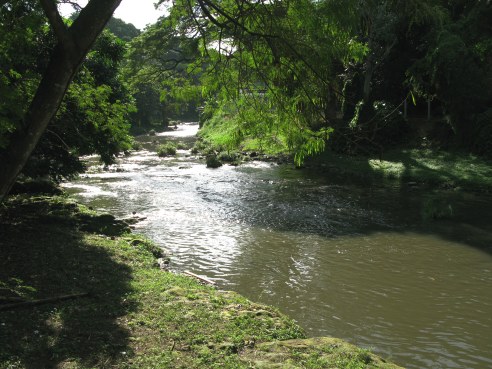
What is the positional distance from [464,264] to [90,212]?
11.7m

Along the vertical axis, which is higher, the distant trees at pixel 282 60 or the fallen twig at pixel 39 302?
the distant trees at pixel 282 60

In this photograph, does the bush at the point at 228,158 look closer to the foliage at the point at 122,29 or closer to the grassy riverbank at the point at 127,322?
the grassy riverbank at the point at 127,322

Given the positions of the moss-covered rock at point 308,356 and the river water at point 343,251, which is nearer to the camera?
the moss-covered rock at point 308,356

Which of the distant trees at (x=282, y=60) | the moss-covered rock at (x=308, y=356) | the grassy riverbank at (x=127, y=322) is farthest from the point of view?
the moss-covered rock at (x=308, y=356)

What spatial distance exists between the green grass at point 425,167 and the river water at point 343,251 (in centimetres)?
188

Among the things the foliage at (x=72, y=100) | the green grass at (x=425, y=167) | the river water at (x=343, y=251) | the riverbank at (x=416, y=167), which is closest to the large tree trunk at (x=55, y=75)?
the foliage at (x=72, y=100)

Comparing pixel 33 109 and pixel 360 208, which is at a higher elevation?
pixel 33 109

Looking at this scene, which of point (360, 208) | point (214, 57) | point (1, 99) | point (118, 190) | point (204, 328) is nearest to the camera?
point (1, 99)

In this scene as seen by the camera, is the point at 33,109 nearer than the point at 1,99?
Yes

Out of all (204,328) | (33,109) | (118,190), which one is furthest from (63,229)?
(118,190)

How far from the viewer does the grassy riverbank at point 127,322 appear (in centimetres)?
544

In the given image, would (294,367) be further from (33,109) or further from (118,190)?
(118,190)

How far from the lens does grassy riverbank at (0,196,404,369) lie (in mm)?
5438

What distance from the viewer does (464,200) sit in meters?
19.6
